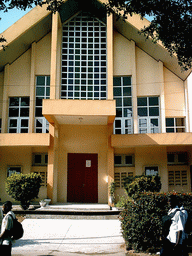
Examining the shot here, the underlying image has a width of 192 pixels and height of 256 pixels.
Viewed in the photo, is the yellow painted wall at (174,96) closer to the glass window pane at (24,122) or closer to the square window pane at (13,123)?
the glass window pane at (24,122)

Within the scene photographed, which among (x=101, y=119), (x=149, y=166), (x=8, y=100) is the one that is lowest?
(x=149, y=166)

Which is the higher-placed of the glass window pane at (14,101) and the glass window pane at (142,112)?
the glass window pane at (14,101)

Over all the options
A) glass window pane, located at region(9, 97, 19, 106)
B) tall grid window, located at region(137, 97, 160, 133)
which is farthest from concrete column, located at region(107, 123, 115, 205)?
glass window pane, located at region(9, 97, 19, 106)

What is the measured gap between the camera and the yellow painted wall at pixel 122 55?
1673 centimetres

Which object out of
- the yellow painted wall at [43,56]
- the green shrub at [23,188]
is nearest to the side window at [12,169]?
the green shrub at [23,188]

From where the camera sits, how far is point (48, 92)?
54.3 feet

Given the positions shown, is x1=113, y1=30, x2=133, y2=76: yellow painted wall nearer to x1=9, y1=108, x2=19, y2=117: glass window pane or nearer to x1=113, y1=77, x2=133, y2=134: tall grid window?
x1=113, y1=77, x2=133, y2=134: tall grid window

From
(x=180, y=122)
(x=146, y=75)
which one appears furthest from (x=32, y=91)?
(x=180, y=122)

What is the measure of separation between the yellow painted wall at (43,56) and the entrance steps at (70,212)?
25.2ft

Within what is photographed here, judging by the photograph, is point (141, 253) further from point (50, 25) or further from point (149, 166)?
point (50, 25)

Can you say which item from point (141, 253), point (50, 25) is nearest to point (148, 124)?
point (50, 25)

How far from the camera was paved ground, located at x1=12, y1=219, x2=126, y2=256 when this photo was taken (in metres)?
7.45

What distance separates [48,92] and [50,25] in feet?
12.7

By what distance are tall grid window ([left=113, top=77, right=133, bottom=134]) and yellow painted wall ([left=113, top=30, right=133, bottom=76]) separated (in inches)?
18.0
